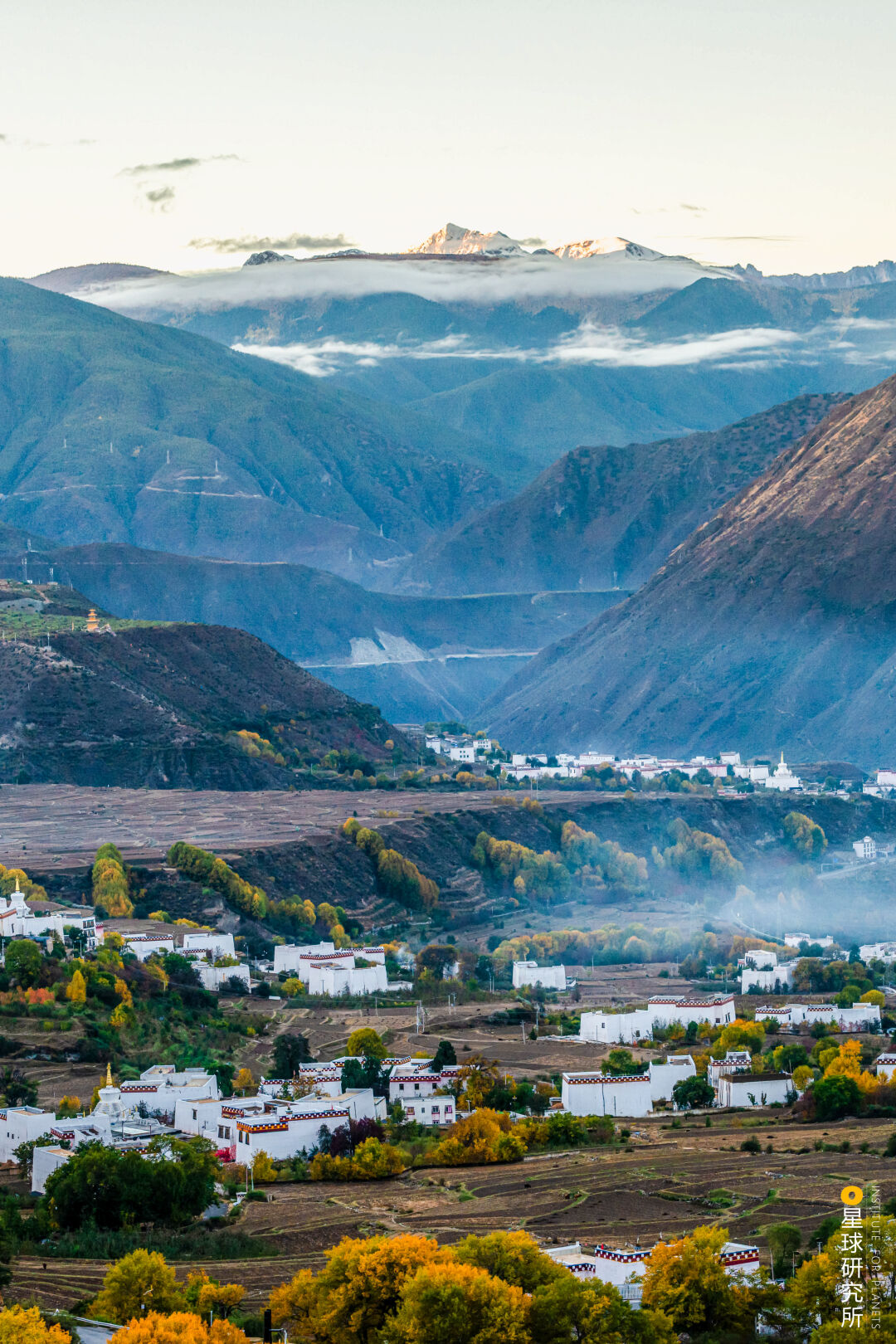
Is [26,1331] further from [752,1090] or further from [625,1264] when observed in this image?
[752,1090]

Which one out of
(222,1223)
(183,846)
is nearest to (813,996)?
(183,846)

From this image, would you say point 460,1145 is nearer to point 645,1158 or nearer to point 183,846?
point 645,1158

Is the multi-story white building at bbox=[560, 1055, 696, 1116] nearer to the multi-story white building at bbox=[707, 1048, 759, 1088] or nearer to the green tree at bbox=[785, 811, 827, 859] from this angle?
the multi-story white building at bbox=[707, 1048, 759, 1088]

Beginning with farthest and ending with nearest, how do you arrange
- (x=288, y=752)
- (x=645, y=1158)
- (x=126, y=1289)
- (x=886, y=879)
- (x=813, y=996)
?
(x=288, y=752) → (x=886, y=879) → (x=813, y=996) → (x=645, y=1158) → (x=126, y=1289)

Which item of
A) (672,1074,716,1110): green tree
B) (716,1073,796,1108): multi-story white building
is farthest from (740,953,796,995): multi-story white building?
(672,1074,716,1110): green tree

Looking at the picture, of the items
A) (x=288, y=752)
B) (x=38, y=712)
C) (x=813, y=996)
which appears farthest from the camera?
(x=288, y=752)

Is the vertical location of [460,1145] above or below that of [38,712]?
below

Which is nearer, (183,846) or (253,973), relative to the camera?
(253,973)
